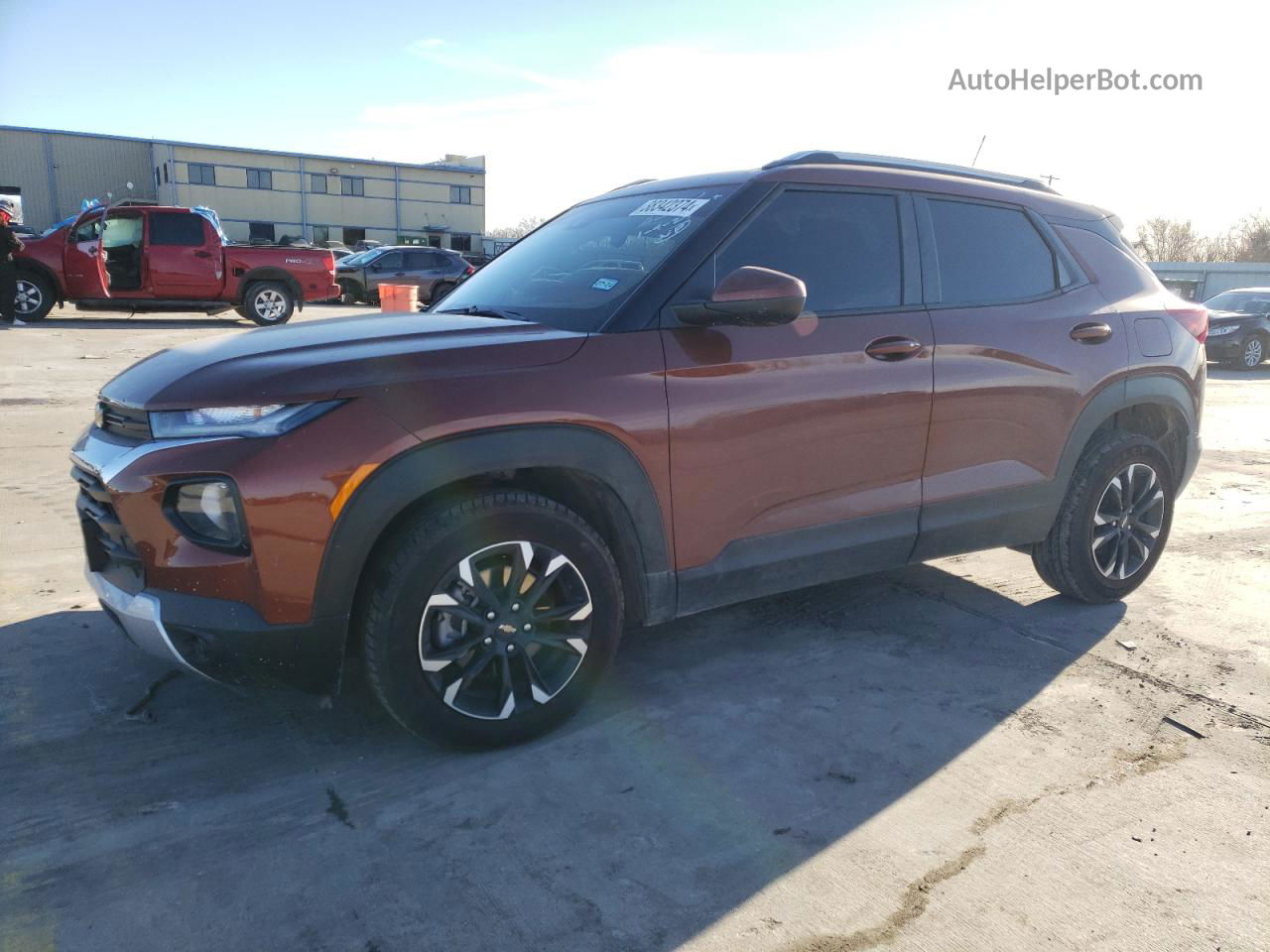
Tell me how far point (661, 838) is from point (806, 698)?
40.0 inches

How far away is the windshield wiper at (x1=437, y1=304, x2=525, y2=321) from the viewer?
3.37m

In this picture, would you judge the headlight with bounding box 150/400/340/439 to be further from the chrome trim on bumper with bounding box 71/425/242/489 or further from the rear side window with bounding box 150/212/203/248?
the rear side window with bounding box 150/212/203/248

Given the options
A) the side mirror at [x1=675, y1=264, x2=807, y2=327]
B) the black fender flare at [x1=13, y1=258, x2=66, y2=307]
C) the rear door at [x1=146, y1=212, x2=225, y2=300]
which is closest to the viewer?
the side mirror at [x1=675, y1=264, x2=807, y2=327]

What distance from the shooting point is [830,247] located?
349 centimetres

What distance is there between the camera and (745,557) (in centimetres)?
325

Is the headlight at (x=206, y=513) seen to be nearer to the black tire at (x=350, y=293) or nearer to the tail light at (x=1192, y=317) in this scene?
the tail light at (x=1192, y=317)

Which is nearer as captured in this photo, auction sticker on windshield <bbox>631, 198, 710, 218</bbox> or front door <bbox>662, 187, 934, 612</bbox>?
front door <bbox>662, 187, 934, 612</bbox>

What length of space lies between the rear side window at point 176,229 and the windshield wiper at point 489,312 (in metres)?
14.8

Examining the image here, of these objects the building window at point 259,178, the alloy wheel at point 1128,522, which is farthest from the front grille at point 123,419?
the building window at point 259,178

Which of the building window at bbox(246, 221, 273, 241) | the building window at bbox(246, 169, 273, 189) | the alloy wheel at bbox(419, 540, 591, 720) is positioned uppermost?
the building window at bbox(246, 169, 273, 189)

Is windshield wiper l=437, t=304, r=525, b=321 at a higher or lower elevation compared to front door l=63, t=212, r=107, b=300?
lower

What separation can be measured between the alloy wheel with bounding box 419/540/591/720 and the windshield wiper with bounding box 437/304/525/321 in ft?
3.15

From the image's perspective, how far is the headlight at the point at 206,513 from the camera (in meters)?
2.48

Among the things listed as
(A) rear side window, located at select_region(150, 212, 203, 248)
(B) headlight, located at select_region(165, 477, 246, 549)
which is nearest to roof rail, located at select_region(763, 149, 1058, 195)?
(B) headlight, located at select_region(165, 477, 246, 549)
